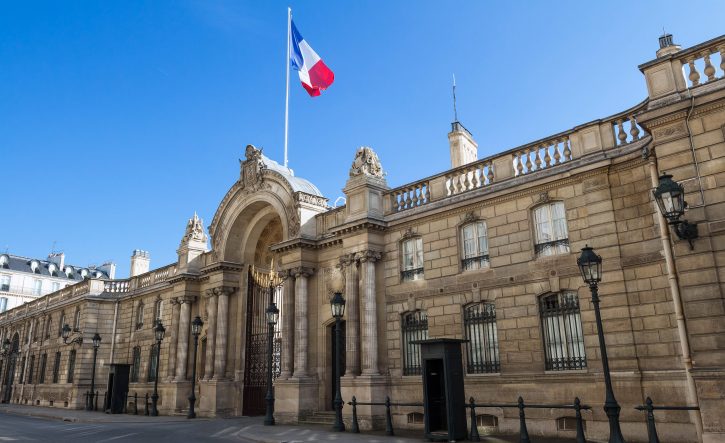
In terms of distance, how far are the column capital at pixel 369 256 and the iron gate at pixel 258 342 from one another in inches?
272

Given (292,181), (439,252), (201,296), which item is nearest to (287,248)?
(292,181)

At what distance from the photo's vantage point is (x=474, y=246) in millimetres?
18375

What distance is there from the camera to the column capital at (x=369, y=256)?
67.6ft

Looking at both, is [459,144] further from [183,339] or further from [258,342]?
[183,339]

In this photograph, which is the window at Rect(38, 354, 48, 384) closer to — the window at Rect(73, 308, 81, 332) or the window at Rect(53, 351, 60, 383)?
the window at Rect(53, 351, 60, 383)

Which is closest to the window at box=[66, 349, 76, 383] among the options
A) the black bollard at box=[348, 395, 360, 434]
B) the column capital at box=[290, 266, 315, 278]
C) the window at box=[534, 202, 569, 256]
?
the column capital at box=[290, 266, 315, 278]

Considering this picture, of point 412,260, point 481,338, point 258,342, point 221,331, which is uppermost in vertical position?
point 412,260

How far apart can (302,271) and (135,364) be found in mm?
18223

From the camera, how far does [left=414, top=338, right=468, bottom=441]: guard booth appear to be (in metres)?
14.5

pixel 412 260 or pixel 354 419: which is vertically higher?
pixel 412 260

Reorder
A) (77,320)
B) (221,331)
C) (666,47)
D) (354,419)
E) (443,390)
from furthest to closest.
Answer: (77,320) < (221,331) < (354,419) < (443,390) < (666,47)

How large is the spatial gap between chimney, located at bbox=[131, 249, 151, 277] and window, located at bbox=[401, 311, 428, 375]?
32.5 m

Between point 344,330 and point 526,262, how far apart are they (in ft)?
29.0

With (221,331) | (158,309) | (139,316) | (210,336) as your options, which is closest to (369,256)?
(221,331)
